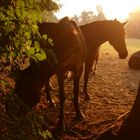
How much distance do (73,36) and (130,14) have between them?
2976 inches

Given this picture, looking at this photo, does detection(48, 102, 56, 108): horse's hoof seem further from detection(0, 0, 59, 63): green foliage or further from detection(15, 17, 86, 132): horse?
detection(0, 0, 59, 63): green foliage

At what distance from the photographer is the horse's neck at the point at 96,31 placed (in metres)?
8.99

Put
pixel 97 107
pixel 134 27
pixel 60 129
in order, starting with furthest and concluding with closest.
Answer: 1. pixel 134 27
2. pixel 97 107
3. pixel 60 129

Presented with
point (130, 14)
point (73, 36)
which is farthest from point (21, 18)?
point (130, 14)

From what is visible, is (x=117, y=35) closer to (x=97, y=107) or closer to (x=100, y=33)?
(x=100, y=33)

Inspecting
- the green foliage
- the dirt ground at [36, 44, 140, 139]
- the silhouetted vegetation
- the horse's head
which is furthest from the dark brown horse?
the silhouetted vegetation

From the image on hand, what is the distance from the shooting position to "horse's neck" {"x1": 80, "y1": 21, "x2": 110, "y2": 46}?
8.99m

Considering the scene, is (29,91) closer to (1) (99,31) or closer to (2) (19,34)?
(2) (19,34)

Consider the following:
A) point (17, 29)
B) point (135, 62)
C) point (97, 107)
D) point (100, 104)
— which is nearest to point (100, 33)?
point (100, 104)

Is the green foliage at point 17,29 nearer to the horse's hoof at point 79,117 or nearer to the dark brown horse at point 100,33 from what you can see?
the horse's hoof at point 79,117

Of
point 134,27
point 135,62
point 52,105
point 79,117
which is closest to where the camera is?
point 79,117

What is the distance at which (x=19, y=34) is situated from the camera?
274cm

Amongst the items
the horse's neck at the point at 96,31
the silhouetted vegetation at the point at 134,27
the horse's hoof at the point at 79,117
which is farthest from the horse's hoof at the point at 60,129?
the silhouetted vegetation at the point at 134,27

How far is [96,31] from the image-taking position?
908 centimetres
